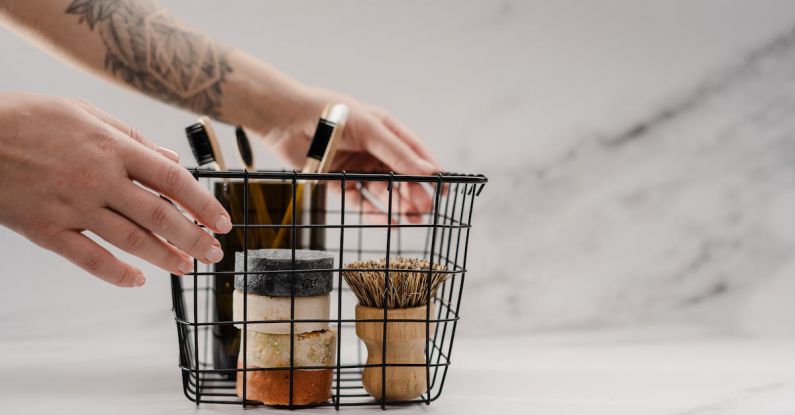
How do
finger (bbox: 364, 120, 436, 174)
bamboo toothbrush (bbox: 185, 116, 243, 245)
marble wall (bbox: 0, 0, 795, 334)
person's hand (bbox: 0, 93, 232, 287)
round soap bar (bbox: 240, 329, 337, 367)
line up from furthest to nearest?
marble wall (bbox: 0, 0, 795, 334) < finger (bbox: 364, 120, 436, 174) < bamboo toothbrush (bbox: 185, 116, 243, 245) < round soap bar (bbox: 240, 329, 337, 367) < person's hand (bbox: 0, 93, 232, 287)

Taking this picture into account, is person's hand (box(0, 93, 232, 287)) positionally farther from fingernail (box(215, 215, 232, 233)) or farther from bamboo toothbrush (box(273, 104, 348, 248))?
bamboo toothbrush (box(273, 104, 348, 248))

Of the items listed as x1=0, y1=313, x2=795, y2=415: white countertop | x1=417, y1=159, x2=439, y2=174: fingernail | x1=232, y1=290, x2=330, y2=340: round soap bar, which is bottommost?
x1=0, y1=313, x2=795, y2=415: white countertop

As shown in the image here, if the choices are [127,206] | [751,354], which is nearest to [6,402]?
[127,206]

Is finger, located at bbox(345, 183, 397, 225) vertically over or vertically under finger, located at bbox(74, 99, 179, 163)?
under

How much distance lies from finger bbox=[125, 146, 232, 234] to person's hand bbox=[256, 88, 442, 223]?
0.32 metres

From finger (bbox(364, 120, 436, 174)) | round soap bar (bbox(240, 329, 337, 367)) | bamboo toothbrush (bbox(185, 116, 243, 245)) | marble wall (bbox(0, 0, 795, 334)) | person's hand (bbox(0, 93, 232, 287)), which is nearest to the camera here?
person's hand (bbox(0, 93, 232, 287))

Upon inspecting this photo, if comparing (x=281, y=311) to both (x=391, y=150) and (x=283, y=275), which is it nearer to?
(x=283, y=275)

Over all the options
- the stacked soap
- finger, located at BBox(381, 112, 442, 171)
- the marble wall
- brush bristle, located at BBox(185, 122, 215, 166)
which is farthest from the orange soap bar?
the marble wall

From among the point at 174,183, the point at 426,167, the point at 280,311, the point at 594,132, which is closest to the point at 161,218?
the point at 174,183

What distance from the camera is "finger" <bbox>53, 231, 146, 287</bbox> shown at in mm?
562

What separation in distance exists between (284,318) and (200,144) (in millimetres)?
211

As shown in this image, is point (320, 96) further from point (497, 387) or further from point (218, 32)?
point (497, 387)

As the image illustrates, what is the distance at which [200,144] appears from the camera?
2.47ft

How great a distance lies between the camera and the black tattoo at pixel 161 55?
911 mm
